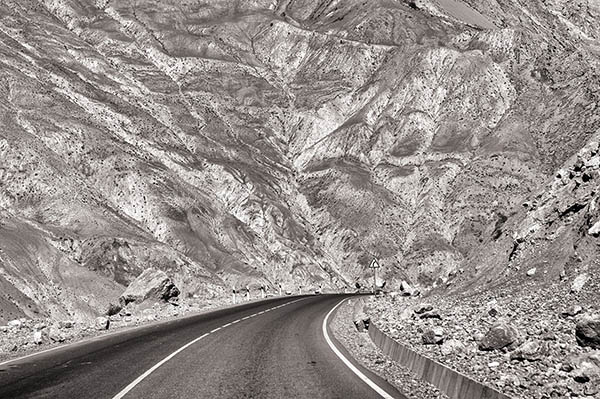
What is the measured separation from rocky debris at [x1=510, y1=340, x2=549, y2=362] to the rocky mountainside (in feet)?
52.3

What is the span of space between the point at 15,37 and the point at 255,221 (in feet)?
176

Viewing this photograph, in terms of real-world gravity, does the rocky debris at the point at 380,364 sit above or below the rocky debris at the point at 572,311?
below

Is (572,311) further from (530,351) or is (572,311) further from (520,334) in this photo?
(530,351)

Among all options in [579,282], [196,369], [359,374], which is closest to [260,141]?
[579,282]

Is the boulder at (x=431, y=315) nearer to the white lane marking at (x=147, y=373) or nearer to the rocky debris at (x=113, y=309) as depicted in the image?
the white lane marking at (x=147, y=373)

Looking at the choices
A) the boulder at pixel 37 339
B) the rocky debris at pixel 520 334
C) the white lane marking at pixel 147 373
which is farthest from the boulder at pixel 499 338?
the boulder at pixel 37 339

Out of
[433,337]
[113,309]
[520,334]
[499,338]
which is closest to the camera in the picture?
[499,338]

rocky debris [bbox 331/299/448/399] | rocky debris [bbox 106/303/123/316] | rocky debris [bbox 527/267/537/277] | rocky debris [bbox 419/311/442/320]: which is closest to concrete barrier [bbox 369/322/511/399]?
rocky debris [bbox 331/299/448/399]

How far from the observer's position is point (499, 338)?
10445 mm

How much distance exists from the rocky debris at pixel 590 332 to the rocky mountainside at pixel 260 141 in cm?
1604

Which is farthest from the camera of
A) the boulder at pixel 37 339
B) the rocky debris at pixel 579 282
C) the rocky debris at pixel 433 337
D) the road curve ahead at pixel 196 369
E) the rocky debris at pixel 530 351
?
the boulder at pixel 37 339

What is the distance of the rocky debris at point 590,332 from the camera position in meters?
9.17

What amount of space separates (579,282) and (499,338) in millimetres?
5056

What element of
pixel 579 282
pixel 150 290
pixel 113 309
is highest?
pixel 579 282
